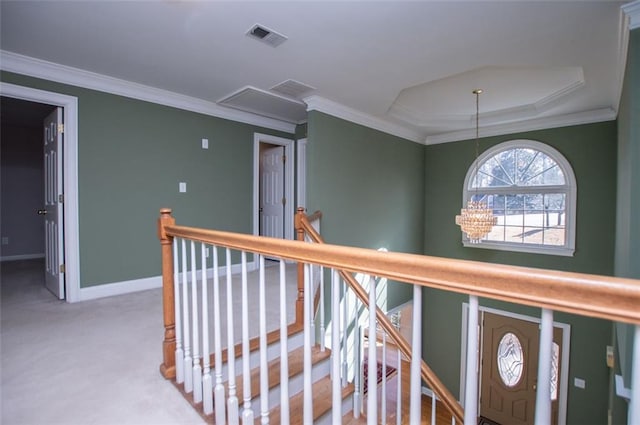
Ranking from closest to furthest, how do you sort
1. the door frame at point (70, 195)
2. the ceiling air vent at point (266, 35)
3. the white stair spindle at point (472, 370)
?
the white stair spindle at point (472, 370)
the ceiling air vent at point (266, 35)
the door frame at point (70, 195)

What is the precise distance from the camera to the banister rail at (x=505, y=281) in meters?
0.52

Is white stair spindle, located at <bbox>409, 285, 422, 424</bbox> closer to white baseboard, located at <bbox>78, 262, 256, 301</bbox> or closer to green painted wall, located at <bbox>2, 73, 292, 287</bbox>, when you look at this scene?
white baseboard, located at <bbox>78, 262, 256, 301</bbox>

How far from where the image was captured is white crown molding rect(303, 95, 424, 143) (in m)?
3.53

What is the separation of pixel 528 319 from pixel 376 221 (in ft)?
8.78

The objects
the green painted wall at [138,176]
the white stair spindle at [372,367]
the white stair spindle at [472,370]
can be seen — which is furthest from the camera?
the green painted wall at [138,176]

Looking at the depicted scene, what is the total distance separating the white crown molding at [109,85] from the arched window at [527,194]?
3705 millimetres

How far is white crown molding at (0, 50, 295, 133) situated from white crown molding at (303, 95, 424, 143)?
1130 millimetres

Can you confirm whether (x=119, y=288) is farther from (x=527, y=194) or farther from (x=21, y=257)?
(x=527, y=194)

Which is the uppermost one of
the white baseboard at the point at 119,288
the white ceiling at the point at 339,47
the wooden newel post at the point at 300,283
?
the white ceiling at the point at 339,47

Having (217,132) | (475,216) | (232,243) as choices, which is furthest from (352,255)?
(217,132)

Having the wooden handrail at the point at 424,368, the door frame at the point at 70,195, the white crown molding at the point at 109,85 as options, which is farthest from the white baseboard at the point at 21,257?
the wooden handrail at the point at 424,368

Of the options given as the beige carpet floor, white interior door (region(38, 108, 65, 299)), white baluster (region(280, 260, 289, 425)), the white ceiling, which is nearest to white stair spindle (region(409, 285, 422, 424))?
white baluster (region(280, 260, 289, 425))

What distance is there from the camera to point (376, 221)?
4.42 meters

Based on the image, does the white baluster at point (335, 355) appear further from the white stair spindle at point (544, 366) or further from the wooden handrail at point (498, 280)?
the white stair spindle at point (544, 366)
